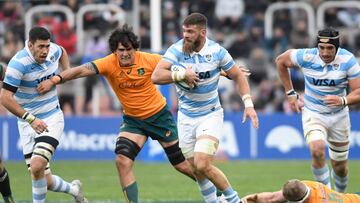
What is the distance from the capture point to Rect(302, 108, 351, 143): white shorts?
49.6 ft

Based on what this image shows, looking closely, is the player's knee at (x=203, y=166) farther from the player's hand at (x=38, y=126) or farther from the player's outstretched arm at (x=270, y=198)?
the player's hand at (x=38, y=126)

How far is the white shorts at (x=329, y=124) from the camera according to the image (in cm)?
1512

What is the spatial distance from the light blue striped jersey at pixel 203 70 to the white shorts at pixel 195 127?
76 millimetres

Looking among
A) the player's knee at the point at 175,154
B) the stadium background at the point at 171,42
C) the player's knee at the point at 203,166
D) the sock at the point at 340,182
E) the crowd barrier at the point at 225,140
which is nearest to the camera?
the player's knee at the point at 203,166

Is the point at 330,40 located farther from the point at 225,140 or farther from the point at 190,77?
the point at 225,140

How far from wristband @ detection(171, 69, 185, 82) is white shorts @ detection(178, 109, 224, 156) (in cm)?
85

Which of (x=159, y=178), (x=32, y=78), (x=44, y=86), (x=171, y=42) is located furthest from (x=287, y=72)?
(x=171, y=42)

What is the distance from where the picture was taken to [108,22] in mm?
26469

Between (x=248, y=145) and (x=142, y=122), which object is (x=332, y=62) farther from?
(x=248, y=145)

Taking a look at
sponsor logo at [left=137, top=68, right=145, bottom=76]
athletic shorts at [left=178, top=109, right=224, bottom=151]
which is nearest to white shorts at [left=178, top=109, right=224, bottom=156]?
athletic shorts at [left=178, top=109, right=224, bottom=151]

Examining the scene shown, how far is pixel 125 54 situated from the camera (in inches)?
558

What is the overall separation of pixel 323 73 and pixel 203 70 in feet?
6.86

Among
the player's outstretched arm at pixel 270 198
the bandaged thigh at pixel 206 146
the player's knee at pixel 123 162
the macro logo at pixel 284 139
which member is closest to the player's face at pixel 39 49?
the player's knee at pixel 123 162

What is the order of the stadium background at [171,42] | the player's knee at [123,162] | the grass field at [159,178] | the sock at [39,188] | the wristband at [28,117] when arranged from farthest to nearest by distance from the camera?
the stadium background at [171,42], the grass field at [159,178], the sock at [39,188], the wristband at [28,117], the player's knee at [123,162]
